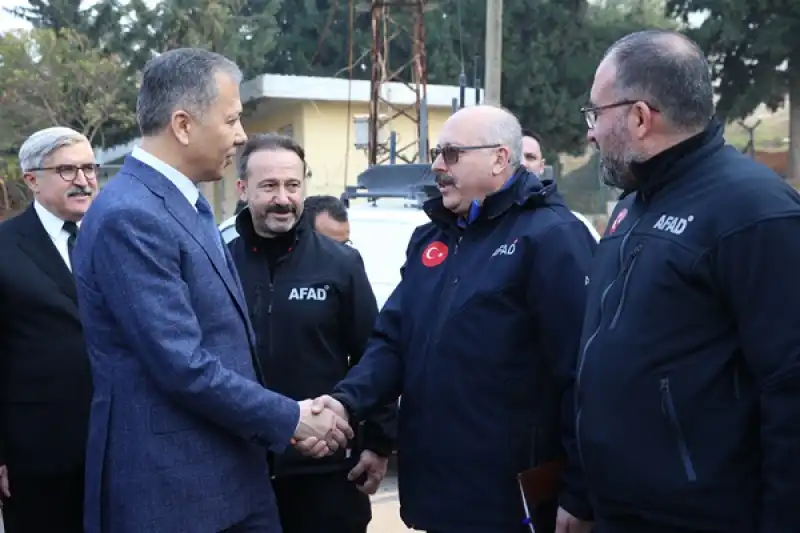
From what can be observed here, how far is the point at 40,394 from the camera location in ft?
12.2

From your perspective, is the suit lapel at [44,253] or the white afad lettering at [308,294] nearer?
the white afad lettering at [308,294]

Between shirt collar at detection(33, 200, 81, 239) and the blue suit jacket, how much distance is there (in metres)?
1.31

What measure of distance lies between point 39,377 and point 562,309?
215 cm

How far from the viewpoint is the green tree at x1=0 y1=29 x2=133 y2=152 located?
2883 cm

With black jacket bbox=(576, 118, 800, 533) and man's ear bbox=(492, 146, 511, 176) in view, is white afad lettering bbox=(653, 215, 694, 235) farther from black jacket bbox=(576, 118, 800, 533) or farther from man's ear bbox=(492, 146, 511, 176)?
A: man's ear bbox=(492, 146, 511, 176)

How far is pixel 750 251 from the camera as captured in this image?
84.0 inches

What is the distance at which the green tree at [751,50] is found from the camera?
94.0 feet

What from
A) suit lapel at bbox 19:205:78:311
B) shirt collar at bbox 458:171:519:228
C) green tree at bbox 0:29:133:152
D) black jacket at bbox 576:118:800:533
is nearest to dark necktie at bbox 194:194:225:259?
shirt collar at bbox 458:171:519:228

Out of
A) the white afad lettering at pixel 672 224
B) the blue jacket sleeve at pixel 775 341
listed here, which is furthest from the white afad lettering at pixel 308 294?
the blue jacket sleeve at pixel 775 341

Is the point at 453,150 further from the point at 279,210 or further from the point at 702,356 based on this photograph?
the point at 702,356

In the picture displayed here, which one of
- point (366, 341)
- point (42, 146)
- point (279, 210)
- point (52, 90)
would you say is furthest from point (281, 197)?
point (52, 90)

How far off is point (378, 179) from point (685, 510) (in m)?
8.79

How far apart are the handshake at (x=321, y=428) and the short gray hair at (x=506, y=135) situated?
106 centimetres

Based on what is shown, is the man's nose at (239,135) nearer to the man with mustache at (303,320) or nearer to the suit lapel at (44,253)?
the man with mustache at (303,320)
